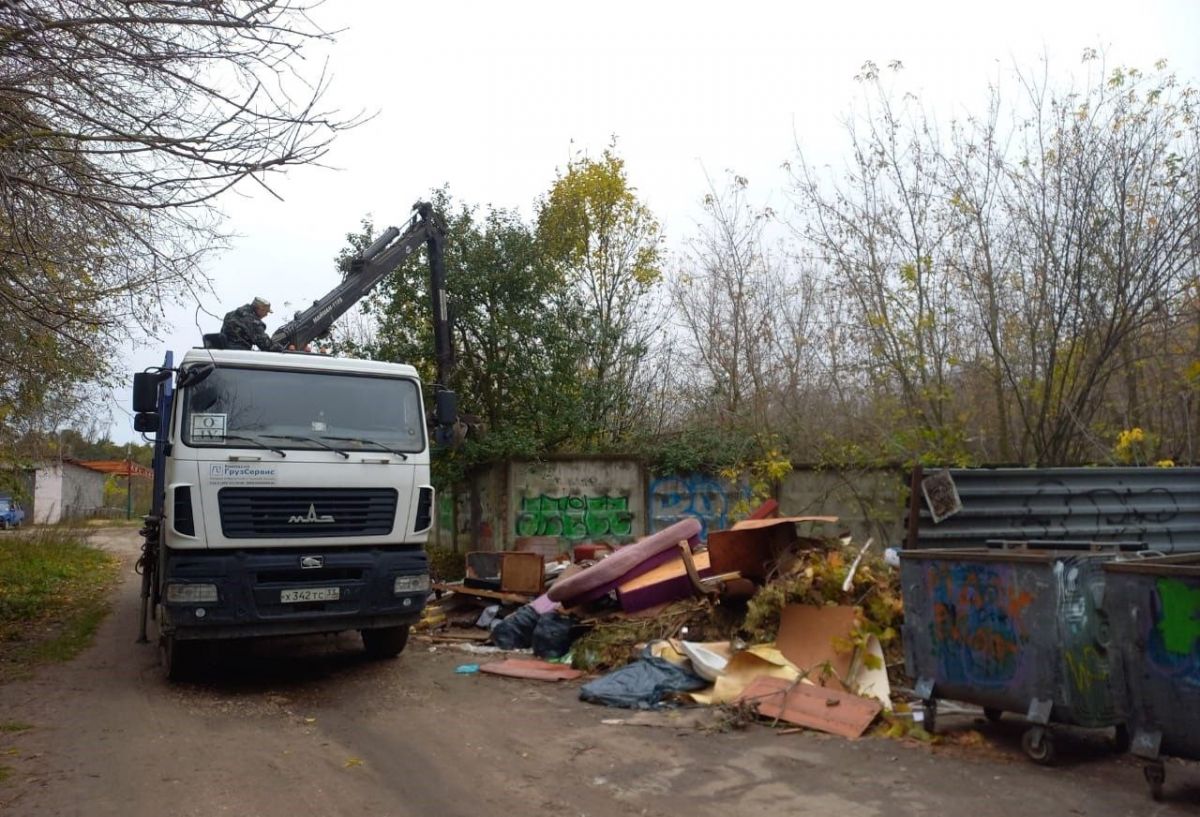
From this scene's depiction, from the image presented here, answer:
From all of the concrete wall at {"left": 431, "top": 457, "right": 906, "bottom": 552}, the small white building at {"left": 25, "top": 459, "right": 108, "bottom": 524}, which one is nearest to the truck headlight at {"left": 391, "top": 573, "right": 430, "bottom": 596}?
the concrete wall at {"left": 431, "top": 457, "right": 906, "bottom": 552}

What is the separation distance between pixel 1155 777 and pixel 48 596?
665 inches

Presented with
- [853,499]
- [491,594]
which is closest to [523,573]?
[491,594]

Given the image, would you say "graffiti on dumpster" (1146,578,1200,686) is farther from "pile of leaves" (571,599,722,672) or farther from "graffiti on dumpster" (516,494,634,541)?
"graffiti on dumpster" (516,494,634,541)

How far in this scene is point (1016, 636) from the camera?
19.2 feet

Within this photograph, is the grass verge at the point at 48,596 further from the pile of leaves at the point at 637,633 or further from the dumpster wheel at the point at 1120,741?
the dumpster wheel at the point at 1120,741

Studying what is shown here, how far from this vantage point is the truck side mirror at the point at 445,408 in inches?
383

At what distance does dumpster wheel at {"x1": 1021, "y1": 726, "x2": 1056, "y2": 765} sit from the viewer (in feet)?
18.6

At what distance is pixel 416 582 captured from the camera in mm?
8766

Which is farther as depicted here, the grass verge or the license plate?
the grass verge

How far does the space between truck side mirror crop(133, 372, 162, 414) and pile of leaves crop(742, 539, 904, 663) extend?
19.0ft

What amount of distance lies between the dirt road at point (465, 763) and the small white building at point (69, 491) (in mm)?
43986

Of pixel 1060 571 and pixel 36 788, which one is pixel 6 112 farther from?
pixel 1060 571

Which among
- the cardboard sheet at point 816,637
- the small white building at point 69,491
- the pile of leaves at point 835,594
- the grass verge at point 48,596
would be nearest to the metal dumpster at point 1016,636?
the cardboard sheet at point 816,637

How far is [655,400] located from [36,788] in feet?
57.5
